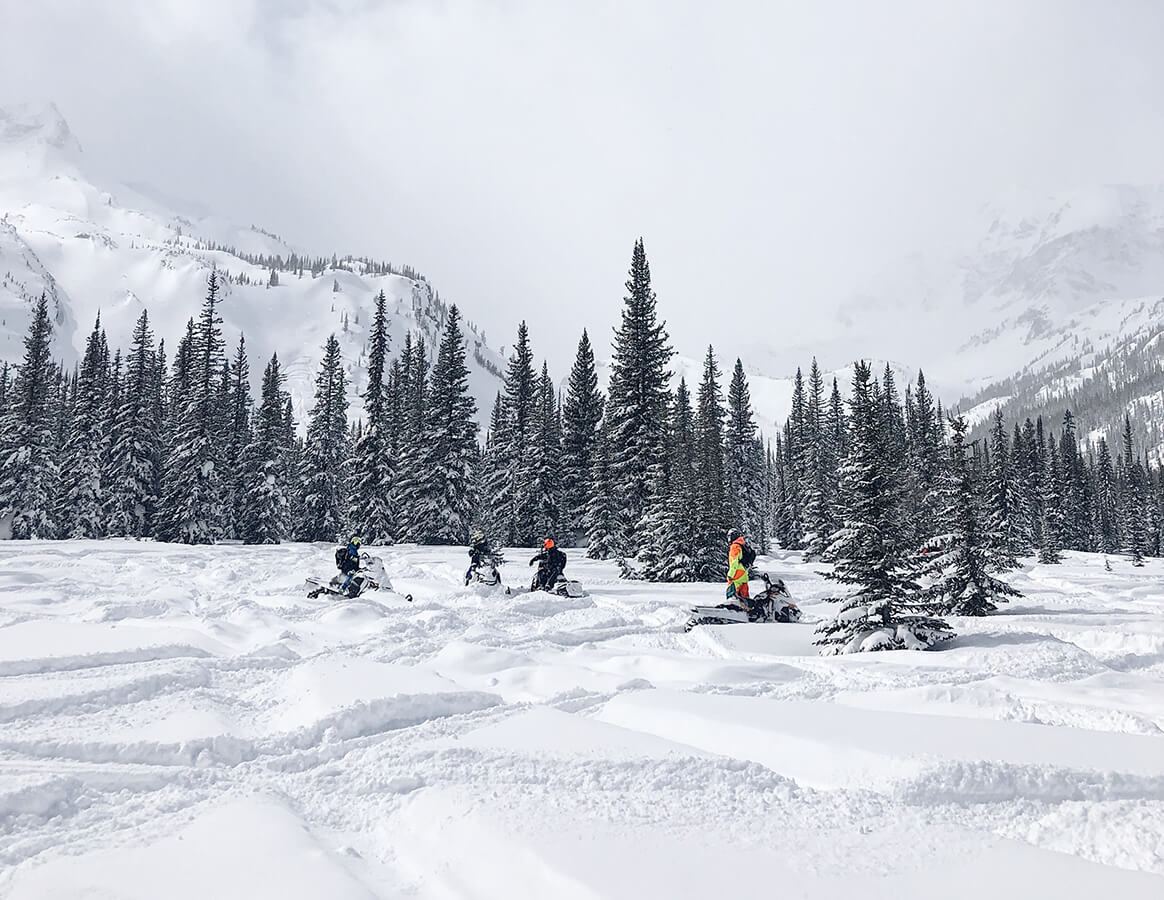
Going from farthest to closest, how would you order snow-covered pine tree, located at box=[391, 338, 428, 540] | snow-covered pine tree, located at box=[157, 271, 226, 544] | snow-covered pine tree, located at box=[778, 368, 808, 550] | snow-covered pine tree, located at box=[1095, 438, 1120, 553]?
snow-covered pine tree, located at box=[1095, 438, 1120, 553], snow-covered pine tree, located at box=[778, 368, 808, 550], snow-covered pine tree, located at box=[157, 271, 226, 544], snow-covered pine tree, located at box=[391, 338, 428, 540]

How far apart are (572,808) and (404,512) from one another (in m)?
36.9

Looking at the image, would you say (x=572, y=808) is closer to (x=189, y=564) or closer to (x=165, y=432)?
(x=189, y=564)

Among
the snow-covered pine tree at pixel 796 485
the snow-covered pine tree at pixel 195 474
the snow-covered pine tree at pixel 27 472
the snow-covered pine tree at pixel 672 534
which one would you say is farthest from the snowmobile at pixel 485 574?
the snow-covered pine tree at pixel 796 485

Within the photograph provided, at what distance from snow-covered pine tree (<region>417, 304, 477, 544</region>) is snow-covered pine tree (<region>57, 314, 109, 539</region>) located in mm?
22056

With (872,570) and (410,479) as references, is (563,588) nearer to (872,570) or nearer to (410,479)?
(872,570)

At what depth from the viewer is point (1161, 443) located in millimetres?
198500

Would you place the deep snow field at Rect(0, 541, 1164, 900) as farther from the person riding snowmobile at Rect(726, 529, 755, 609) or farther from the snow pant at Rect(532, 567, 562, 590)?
the snow pant at Rect(532, 567, 562, 590)

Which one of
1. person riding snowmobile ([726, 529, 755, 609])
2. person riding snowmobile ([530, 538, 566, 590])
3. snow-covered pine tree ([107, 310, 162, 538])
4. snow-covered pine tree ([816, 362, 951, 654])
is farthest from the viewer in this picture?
snow-covered pine tree ([107, 310, 162, 538])

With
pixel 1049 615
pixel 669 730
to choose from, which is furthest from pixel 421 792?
pixel 1049 615

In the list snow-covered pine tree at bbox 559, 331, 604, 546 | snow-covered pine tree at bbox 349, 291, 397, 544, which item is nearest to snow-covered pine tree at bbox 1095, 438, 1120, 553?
snow-covered pine tree at bbox 559, 331, 604, 546

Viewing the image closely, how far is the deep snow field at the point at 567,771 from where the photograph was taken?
334cm

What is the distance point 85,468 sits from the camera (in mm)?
43281

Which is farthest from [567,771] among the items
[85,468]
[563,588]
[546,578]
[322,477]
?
[85,468]

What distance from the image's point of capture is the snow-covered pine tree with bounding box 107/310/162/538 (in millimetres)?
43375
